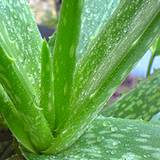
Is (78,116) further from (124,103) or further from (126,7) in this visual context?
(124,103)

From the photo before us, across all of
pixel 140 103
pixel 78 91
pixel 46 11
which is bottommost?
pixel 46 11

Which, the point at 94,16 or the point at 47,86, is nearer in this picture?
the point at 47,86

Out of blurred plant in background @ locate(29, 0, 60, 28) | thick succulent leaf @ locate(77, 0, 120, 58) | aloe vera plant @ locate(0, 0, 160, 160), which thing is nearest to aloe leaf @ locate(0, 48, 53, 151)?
aloe vera plant @ locate(0, 0, 160, 160)

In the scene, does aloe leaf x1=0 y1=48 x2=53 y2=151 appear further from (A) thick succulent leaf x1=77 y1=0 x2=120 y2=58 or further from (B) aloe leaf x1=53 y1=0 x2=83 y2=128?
(A) thick succulent leaf x1=77 y1=0 x2=120 y2=58

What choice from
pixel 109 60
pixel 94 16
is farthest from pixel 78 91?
pixel 94 16

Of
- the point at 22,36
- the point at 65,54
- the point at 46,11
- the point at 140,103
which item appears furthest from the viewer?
the point at 46,11

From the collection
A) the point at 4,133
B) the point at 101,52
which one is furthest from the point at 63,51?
the point at 4,133

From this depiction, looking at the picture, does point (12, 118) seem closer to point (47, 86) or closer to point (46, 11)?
point (47, 86)
